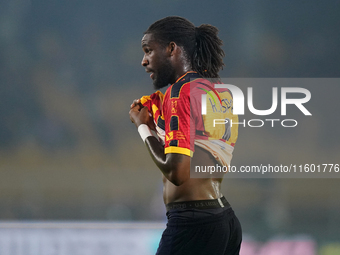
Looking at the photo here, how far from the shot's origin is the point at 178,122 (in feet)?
4.01

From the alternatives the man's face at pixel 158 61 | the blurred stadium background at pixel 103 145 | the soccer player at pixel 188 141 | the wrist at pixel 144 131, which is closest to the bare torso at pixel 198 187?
the soccer player at pixel 188 141

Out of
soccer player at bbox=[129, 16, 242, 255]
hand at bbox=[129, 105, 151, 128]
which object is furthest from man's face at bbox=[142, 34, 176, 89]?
hand at bbox=[129, 105, 151, 128]

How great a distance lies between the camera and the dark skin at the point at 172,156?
3.99 ft

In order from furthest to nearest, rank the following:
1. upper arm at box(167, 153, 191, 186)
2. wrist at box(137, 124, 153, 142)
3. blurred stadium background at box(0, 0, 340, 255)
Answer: blurred stadium background at box(0, 0, 340, 255), wrist at box(137, 124, 153, 142), upper arm at box(167, 153, 191, 186)

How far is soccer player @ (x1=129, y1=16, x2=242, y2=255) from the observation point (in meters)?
1.23

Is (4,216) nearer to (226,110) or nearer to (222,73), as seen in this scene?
(222,73)

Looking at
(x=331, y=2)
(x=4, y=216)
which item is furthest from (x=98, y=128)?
(x=331, y=2)

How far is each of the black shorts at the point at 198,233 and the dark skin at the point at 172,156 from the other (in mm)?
54

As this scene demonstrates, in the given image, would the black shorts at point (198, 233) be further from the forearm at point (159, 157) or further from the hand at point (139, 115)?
the hand at point (139, 115)

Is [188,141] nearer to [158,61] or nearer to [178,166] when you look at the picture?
[178,166]

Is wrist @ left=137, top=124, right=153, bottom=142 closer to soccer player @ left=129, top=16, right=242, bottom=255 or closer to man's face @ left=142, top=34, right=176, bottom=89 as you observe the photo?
soccer player @ left=129, top=16, right=242, bottom=255

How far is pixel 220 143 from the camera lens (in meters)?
1.32

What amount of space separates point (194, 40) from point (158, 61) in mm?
166

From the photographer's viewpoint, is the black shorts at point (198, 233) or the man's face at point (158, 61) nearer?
the black shorts at point (198, 233)
